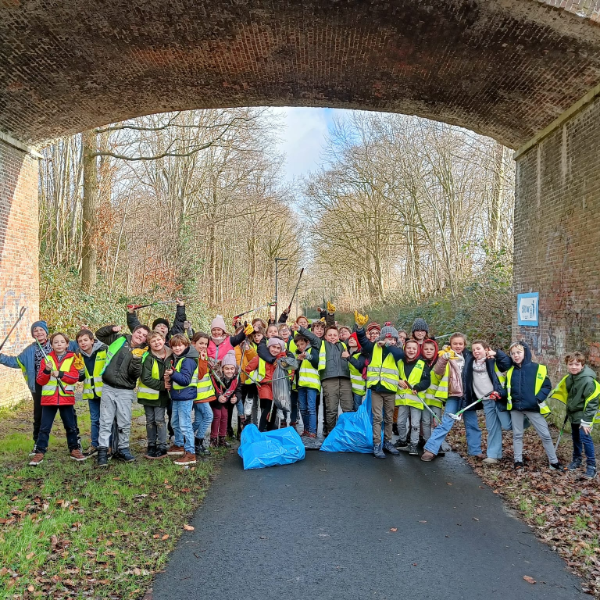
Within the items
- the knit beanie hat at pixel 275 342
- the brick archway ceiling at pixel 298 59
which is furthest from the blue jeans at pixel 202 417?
the brick archway ceiling at pixel 298 59

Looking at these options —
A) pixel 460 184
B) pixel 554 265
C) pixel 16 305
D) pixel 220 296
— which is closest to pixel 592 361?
pixel 554 265

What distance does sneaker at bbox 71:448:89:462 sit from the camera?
742cm

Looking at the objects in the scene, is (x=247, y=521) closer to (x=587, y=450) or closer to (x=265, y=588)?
(x=265, y=588)

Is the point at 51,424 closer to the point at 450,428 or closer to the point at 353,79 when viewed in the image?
the point at 450,428

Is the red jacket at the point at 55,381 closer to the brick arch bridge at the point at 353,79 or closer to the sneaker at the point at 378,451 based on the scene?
the sneaker at the point at 378,451

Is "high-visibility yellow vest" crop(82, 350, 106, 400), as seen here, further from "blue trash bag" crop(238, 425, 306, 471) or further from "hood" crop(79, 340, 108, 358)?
"blue trash bag" crop(238, 425, 306, 471)

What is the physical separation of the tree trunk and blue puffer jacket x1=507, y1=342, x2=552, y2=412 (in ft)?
45.2

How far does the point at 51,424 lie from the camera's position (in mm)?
7305

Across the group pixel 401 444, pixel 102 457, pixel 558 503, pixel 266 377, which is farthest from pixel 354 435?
pixel 102 457

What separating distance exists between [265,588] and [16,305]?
1006 centimetres

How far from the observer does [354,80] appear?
1150cm

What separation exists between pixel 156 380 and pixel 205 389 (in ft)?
2.61

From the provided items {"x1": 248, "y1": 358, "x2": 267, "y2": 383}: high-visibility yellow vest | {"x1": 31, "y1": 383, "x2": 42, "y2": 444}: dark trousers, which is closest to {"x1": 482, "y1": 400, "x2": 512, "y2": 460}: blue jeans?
{"x1": 248, "y1": 358, "x2": 267, "y2": 383}: high-visibility yellow vest

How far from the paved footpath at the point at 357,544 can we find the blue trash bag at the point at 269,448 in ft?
0.94
